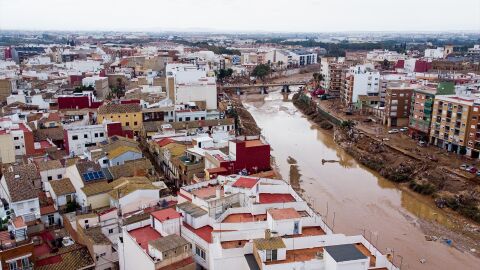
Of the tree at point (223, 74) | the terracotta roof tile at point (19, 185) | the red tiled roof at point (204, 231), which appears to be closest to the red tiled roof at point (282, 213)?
the red tiled roof at point (204, 231)

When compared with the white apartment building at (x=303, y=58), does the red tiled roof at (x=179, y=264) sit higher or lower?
lower

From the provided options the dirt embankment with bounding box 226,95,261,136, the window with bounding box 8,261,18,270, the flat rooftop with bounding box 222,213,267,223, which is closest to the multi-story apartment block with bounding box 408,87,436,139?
the dirt embankment with bounding box 226,95,261,136

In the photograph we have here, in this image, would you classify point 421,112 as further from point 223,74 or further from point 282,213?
point 223,74

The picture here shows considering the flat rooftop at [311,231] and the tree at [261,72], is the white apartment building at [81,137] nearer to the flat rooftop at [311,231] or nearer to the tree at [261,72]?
the flat rooftop at [311,231]

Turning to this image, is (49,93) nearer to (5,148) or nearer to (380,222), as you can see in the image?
(5,148)

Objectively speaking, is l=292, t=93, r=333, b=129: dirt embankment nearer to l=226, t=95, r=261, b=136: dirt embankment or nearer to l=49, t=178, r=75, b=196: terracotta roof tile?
l=226, t=95, r=261, b=136: dirt embankment

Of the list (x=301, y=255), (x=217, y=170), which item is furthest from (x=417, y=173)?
(x=301, y=255)
